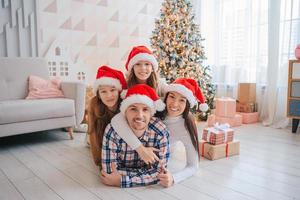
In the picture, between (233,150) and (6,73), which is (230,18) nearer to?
(233,150)

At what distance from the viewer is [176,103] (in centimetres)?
173

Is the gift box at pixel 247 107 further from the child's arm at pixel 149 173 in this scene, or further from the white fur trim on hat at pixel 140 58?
the child's arm at pixel 149 173

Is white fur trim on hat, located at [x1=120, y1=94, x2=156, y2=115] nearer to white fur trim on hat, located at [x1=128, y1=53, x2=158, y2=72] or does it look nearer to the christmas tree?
white fur trim on hat, located at [x1=128, y1=53, x2=158, y2=72]

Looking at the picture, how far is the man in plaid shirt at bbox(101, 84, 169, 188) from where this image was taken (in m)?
1.57

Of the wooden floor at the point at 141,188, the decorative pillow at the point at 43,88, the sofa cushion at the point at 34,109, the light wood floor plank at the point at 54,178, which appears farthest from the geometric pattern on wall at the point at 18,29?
the light wood floor plank at the point at 54,178

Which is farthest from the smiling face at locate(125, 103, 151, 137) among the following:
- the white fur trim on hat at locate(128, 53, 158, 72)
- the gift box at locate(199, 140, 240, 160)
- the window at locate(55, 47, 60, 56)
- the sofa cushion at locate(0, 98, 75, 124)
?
the window at locate(55, 47, 60, 56)

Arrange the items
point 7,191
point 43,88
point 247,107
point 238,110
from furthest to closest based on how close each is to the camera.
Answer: point 238,110
point 247,107
point 43,88
point 7,191

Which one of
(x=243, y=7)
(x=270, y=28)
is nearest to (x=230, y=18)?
(x=243, y=7)

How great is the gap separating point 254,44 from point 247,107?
84 centimetres

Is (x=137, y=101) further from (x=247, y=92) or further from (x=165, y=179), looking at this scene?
(x=247, y=92)

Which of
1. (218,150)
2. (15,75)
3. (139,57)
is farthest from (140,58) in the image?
(15,75)

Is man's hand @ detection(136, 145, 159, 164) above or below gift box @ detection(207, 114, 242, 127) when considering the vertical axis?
above

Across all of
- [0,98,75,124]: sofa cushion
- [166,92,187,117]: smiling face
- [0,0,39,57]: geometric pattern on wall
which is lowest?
[0,98,75,124]: sofa cushion

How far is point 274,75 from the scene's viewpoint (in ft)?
10.9
